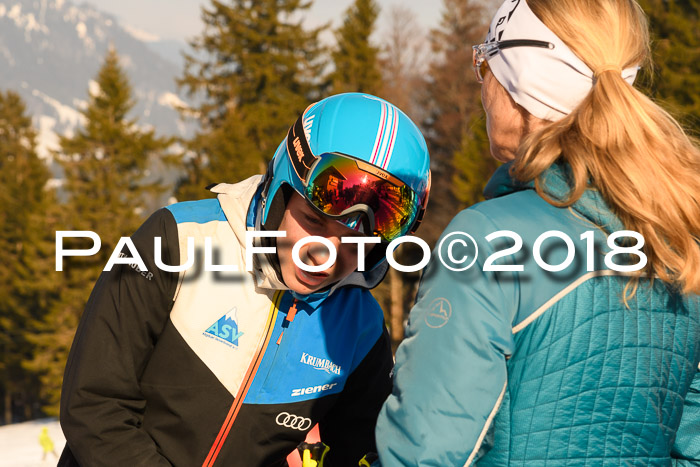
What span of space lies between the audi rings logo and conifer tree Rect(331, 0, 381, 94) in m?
37.0

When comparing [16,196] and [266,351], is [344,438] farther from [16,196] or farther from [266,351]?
[16,196]

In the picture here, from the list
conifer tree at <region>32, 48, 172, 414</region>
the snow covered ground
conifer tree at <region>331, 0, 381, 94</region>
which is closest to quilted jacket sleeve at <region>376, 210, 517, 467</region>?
the snow covered ground

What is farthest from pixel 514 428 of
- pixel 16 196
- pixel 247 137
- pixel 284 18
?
pixel 16 196

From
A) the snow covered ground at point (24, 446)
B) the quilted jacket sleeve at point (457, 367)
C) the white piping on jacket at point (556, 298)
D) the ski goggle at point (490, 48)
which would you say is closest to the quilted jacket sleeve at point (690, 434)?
the white piping on jacket at point (556, 298)

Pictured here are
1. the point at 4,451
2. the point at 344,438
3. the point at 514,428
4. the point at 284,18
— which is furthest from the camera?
the point at 284,18

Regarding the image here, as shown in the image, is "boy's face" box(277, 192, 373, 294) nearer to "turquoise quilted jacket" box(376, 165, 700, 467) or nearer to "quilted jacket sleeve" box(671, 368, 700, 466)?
"turquoise quilted jacket" box(376, 165, 700, 467)

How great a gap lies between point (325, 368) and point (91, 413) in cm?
77

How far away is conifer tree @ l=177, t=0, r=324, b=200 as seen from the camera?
34.1 meters

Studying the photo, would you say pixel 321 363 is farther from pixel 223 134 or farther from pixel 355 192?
pixel 223 134

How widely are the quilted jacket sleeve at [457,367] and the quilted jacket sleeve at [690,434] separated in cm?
61

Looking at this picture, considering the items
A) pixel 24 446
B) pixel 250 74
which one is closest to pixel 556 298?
pixel 24 446

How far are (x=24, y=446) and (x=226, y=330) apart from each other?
1369 cm

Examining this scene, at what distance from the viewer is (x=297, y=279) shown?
7.50 ft

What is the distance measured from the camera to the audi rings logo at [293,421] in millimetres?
2316
